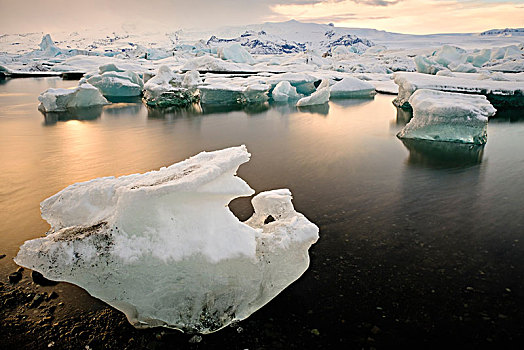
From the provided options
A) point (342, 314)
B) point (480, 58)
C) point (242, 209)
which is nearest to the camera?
point (342, 314)

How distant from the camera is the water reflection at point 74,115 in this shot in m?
10.7

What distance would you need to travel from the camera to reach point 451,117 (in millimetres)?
6750

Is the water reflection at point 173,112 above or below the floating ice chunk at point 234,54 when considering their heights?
below

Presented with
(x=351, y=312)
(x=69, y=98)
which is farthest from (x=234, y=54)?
(x=351, y=312)

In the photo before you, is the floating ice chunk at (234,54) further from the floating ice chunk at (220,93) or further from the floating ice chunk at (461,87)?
the floating ice chunk at (461,87)

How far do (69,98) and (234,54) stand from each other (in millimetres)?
19242

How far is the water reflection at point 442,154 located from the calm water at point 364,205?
35 mm

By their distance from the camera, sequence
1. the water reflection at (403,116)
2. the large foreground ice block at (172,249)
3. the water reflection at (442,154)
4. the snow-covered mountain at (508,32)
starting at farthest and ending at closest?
the snow-covered mountain at (508,32)
the water reflection at (403,116)
the water reflection at (442,154)
the large foreground ice block at (172,249)

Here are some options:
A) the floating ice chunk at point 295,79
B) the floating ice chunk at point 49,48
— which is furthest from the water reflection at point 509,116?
the floating ice chunk at point 49,48

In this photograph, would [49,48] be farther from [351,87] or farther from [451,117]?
[451,117]

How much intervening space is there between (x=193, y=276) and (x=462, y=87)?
1073 centimetres

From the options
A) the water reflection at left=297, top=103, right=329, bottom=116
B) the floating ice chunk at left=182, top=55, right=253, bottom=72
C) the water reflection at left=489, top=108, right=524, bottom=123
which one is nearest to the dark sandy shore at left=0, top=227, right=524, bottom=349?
the water reflection at left=489, top=108, right=524, bottom=123

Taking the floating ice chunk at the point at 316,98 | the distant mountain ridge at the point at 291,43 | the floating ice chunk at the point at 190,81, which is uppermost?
the distant mountain ridge at the point at 291,43

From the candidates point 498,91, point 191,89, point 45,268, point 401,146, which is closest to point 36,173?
point 45,268
